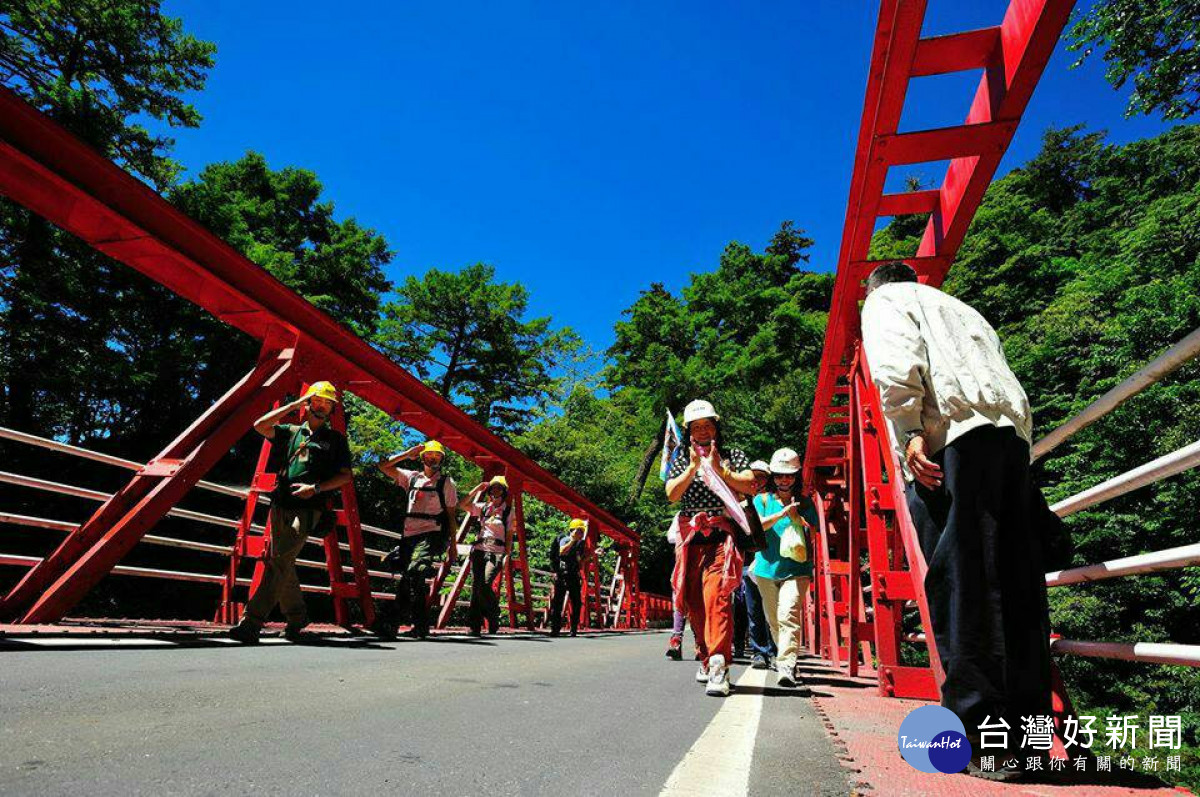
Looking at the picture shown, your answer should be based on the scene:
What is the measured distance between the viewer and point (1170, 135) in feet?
99.1

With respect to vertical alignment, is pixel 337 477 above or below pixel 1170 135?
below

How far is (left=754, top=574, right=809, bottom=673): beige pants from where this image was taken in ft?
16.3

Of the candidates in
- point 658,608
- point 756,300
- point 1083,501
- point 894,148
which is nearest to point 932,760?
point 1083,501

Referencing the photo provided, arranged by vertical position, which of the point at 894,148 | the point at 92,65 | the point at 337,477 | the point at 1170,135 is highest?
the point at 1170,135

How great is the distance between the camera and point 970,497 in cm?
226

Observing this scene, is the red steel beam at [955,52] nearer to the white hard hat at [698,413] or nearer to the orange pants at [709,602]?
the white hard hat at [698,413]

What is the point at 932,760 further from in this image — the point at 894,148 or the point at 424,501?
the point at 424,501

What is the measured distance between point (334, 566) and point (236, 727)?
16.5 ft

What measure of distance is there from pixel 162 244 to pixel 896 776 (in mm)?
5921

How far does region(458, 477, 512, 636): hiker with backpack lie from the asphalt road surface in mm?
4886

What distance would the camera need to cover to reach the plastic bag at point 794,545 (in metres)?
5.69

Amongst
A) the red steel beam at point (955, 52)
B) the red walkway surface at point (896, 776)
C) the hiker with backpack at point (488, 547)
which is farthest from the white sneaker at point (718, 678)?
the hiker with backpack at point (488, 547)

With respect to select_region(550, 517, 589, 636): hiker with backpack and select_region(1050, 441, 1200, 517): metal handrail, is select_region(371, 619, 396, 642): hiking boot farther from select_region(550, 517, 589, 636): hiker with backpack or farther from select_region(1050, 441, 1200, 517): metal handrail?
select_region(1050, 441, 1200, 517): metal handrail

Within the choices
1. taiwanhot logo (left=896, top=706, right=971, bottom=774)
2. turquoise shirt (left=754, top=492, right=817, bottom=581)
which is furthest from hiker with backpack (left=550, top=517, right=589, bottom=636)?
taiwanhot logo (left=896, top=706, right=971, bottom=774)
